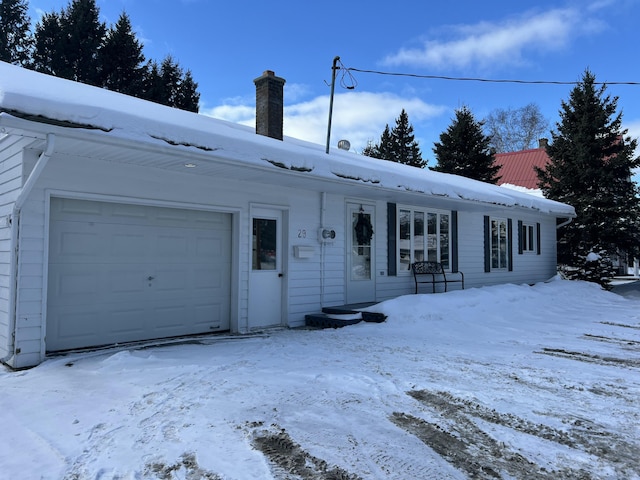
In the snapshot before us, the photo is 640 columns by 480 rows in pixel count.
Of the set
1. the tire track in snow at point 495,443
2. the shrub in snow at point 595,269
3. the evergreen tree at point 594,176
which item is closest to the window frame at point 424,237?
the tire track in snow at point 495,443

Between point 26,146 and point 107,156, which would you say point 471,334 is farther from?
point 26,146

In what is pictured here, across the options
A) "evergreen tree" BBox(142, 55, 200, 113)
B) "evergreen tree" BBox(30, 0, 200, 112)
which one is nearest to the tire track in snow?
"evergreen tree" BBox(30, 0, 200, 112)

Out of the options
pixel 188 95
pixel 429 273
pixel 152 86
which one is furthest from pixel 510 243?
pixel 152 86

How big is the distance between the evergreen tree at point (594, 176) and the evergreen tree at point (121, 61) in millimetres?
19699

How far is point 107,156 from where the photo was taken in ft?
18.4

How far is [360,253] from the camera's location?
31.3 ft

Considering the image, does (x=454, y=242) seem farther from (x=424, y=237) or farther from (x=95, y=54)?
(x=95, y=54)

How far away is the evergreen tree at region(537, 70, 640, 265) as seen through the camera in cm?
1670

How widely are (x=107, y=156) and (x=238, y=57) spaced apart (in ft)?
30.0

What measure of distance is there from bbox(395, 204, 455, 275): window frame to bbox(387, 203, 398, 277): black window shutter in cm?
10

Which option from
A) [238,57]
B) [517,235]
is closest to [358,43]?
[238,57]

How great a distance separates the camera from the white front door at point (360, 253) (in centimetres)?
930

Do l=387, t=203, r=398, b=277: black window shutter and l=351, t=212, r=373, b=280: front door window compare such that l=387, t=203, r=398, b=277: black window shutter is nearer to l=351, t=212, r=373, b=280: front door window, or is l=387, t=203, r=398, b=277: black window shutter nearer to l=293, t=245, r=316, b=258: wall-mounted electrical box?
l=351, t=212, r=373, b=280: front door window

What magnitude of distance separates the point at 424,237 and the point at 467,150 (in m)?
16.8
